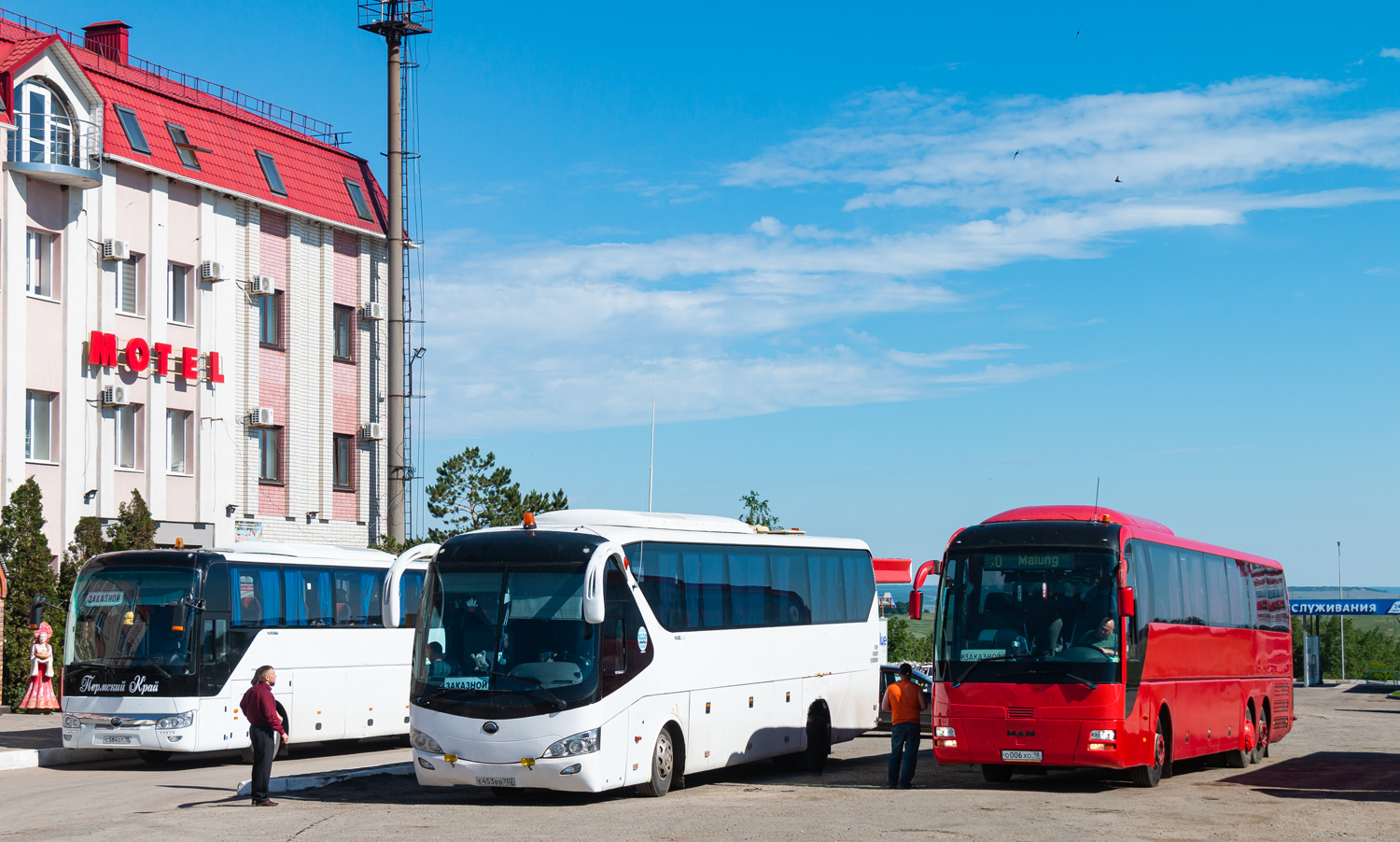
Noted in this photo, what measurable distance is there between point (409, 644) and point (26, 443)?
1235 centimetres

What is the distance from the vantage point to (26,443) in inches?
1254

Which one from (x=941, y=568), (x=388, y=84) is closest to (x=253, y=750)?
(x=941, y=568)

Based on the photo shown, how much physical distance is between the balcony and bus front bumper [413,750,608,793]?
21.2 meters

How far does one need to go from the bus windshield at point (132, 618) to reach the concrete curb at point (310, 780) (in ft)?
11.4

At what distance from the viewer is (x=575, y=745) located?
1555 cm

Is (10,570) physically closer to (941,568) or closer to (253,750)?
(253,750)

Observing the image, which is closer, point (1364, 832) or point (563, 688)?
point (1364, 832)

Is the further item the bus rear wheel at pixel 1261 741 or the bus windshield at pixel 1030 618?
the bus rear wheel at pixel 1261 741

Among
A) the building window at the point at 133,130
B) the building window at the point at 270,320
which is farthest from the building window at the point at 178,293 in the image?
the building window at the point at 133,130

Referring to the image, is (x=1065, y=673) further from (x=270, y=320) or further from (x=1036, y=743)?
(x=270, y=320)

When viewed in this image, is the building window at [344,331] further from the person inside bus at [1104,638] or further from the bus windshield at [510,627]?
the person inside bus at [1104,638]

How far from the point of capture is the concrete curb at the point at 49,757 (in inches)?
809

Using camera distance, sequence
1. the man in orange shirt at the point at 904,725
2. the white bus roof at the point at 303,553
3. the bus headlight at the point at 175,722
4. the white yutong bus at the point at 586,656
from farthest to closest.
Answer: the white bus roof at the point at 303,553 → the bus headlight at the point at 175,722 → the man in orange shirt at the point at 904,725 → the white yutong bus at the point at 586,656

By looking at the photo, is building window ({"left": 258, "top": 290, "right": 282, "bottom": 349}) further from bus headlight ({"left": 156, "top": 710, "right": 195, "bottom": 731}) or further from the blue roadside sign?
the blue roadside sign
